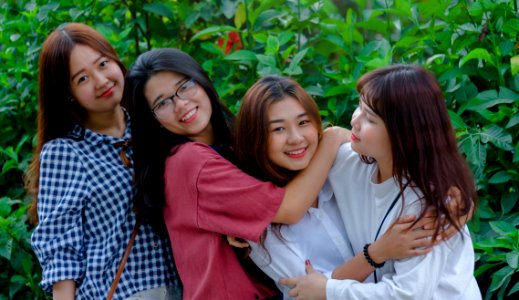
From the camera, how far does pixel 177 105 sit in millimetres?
2529

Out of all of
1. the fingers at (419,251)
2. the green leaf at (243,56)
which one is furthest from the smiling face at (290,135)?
the green leaf at (243,56)

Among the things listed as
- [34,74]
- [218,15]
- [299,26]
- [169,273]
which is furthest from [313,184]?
[34,74]

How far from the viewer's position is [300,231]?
98.2 inches

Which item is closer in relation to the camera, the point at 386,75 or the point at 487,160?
the point at 386,75

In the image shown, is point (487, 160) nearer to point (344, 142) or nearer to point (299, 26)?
point (344, 142)

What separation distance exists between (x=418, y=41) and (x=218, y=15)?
1028 millimetres

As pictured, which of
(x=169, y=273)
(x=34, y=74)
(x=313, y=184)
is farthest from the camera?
(x=34, y=74)

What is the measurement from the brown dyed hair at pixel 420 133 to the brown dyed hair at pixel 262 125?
269 millimetres

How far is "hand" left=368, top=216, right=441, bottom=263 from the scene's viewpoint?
2.23m

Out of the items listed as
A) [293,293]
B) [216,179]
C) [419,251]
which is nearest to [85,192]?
[216,179]

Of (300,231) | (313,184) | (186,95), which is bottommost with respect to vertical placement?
(300,231)

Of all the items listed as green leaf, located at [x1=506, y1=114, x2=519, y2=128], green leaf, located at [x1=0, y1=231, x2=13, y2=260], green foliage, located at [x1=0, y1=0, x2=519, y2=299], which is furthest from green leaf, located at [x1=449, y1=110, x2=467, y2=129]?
green leaf, located at [x1=0, y1=231, x2=13, y2=260]

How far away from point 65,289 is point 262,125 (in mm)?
880

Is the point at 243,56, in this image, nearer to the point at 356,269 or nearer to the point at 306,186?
the point at 306,186
